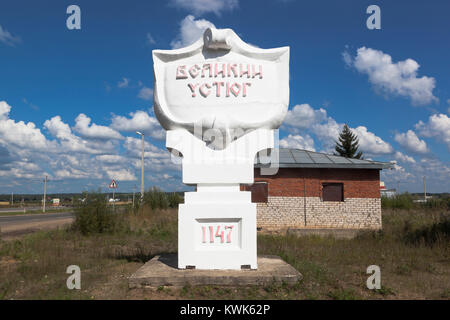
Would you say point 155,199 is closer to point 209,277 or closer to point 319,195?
point 319,195

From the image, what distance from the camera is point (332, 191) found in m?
15.1

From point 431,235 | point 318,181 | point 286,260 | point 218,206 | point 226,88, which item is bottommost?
point 286,260

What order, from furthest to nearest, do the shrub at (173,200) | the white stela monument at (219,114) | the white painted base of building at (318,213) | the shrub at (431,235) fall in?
the shrub at (173,200)
the white painted base of building at (318,213)
the shrub at (431,235)
the white stela monument at (219,114)

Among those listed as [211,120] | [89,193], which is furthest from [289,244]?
[89,193]

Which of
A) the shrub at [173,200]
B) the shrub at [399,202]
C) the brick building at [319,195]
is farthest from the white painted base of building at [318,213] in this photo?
the shrub at [173,200]

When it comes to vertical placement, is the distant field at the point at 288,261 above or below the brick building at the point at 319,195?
below

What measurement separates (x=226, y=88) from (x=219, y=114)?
544 mm

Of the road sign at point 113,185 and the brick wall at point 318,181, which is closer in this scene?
the brick wall at point 318,181

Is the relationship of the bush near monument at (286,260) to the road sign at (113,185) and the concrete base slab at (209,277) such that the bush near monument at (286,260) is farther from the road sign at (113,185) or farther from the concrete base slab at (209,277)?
the road sign at (113,185)

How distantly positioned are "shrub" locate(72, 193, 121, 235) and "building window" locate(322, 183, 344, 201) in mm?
9789

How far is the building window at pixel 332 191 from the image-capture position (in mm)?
15086

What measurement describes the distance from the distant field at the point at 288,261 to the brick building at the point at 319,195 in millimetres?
1960

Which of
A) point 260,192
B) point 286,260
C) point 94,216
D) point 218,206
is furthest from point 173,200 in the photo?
point 218,206
